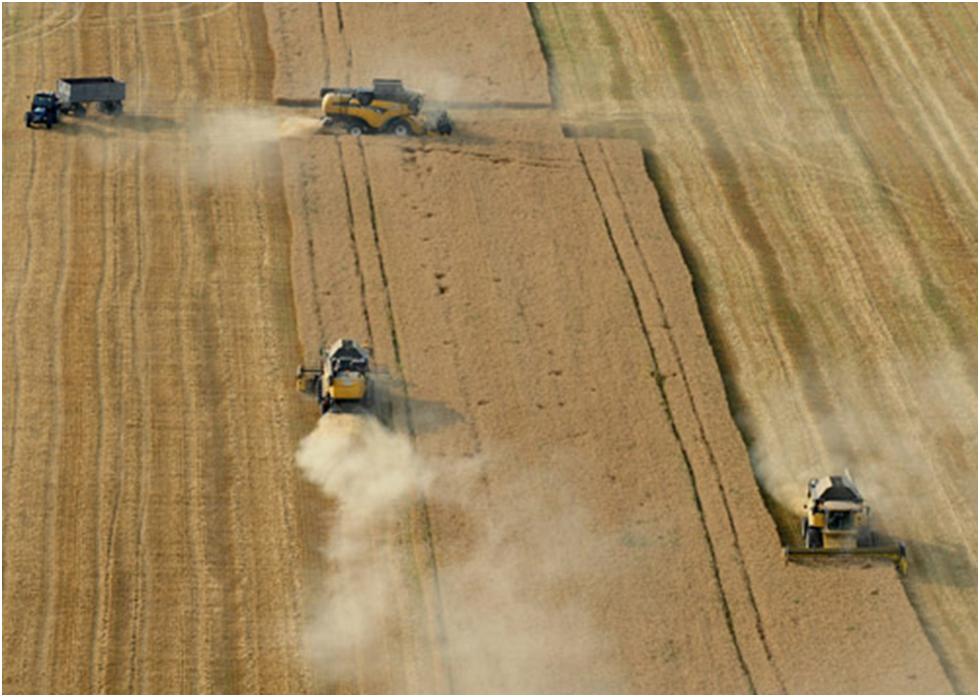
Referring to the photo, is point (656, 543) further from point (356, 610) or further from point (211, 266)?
point (211, 266)

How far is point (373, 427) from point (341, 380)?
1.57 meters

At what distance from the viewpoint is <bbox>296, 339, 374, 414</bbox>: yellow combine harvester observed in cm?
5559

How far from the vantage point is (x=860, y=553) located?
52219 mm

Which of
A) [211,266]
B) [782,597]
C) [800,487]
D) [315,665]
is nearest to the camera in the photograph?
[315,665]

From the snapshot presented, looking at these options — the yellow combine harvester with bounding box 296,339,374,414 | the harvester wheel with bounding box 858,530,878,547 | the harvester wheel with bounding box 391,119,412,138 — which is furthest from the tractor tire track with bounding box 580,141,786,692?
the yellow combine harvester with bounding box 296,339,374,414

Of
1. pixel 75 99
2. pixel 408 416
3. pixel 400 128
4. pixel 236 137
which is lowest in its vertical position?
pixel 408 416

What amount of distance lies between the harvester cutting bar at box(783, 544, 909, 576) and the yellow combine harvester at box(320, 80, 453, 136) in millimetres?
25295

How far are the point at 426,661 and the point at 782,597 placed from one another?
30.6 feet

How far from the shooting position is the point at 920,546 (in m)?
53.1

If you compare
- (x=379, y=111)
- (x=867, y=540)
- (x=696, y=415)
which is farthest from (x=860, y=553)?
(x=379, y=111)

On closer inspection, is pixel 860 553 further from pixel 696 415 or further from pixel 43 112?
pixel 43 112

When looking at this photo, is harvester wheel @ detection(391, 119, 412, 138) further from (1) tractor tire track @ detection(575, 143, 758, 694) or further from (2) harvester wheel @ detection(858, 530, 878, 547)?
(2) harvester wheel @ detection(858, 530, 878, 547)

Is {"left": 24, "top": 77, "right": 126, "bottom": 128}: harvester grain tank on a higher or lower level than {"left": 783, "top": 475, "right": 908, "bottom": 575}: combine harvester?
higher

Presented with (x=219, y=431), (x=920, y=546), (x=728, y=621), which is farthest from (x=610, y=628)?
(x=219, y=431)
